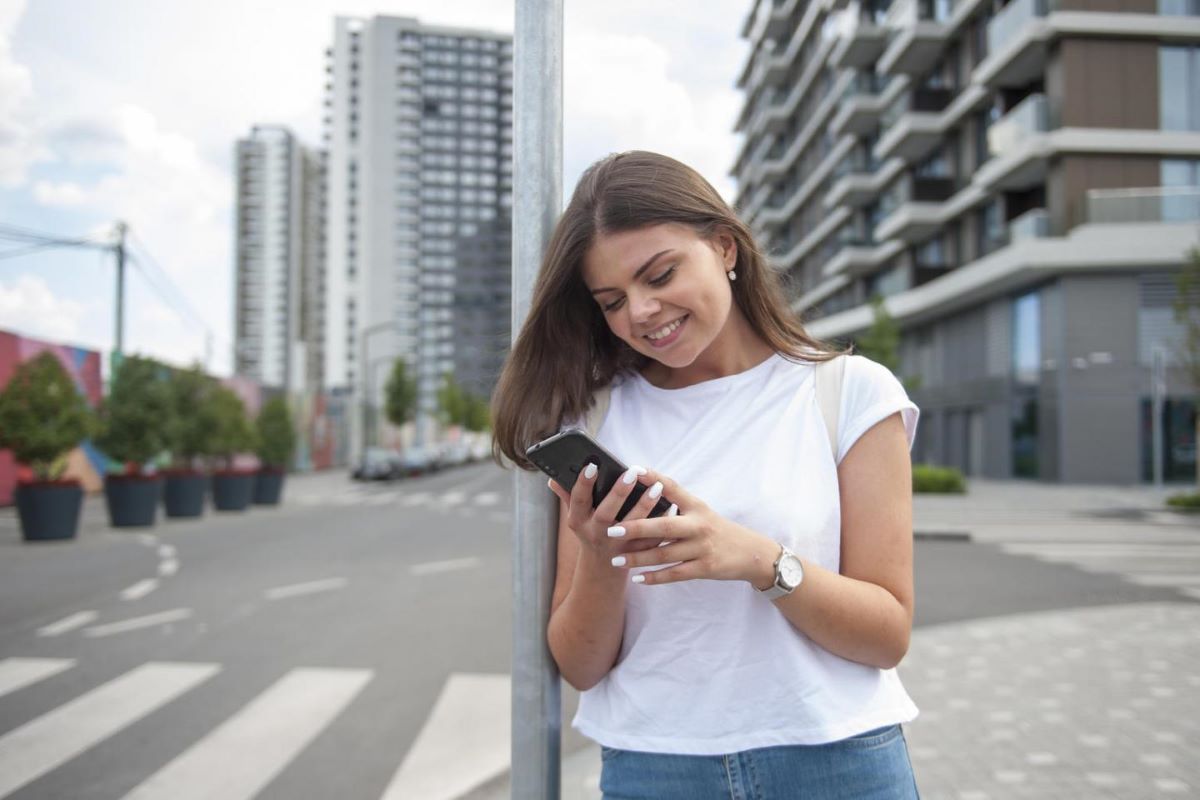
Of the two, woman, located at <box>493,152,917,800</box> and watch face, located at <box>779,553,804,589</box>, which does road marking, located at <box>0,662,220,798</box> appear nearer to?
woman, located at <box>493,152,917,800</box>

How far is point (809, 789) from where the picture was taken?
1.41 metres

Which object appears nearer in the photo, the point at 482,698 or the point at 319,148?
the point at 482,698

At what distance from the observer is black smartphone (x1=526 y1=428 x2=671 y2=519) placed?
1249mm

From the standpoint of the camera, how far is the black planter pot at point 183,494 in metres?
17.4

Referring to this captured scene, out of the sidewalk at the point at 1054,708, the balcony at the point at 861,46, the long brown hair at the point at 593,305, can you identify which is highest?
the balcony at the point at 861,46

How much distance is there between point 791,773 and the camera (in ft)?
4.65

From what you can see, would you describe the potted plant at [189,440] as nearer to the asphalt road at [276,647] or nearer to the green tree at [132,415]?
the green tree at [132,415]

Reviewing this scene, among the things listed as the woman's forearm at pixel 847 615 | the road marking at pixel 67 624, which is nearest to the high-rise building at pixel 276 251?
the road marking at pixel 67 624

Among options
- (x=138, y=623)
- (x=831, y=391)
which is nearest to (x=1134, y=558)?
(x=138, y=623)

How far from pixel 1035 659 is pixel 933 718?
5.33 ft

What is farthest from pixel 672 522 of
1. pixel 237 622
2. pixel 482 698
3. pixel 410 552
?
pixel 410 552

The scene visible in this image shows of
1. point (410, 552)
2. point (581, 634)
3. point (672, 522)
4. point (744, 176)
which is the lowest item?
point (410, 552)

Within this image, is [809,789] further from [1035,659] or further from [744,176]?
[744,176]

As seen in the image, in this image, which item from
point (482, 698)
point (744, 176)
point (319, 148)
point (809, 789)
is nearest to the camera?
point (809, 789)
